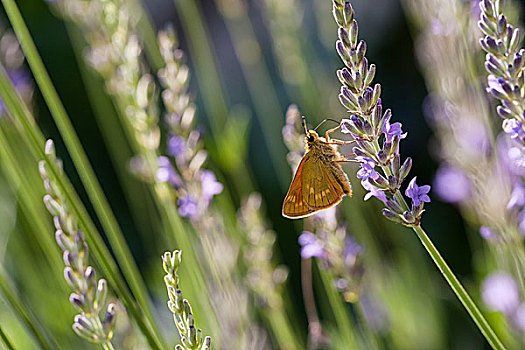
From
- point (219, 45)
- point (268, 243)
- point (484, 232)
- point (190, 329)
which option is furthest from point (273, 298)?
point (219, 45)

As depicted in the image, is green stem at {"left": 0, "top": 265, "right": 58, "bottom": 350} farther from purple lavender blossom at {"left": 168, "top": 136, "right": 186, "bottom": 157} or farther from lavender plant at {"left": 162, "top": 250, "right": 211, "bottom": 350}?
purple lavender blossom at {"left": 168, "top": 136, "right": 186, "bottom": 157}

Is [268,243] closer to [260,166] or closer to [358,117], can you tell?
[358,117]

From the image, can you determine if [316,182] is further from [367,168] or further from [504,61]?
[504,61]

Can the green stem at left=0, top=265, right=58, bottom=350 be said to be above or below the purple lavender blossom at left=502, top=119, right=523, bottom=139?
below

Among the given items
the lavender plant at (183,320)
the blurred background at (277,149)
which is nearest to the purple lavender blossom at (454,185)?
the blurred background at (277,149)

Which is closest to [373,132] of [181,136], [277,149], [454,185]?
[181,136]

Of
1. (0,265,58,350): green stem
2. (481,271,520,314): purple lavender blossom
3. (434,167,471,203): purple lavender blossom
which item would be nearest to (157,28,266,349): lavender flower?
(0,265,58,350): green stem
